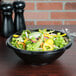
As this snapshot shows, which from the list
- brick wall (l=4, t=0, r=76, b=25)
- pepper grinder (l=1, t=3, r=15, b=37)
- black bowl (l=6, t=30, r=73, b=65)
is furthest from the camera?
brick wall (l=4, t=0, r=76, b=25)

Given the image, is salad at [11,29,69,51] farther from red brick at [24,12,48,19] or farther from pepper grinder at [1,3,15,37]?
red brick at [24,12,48,19]

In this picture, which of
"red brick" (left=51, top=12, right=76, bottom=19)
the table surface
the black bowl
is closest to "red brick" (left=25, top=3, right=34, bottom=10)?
"red brick" (left=51, top=12, right=76, bottom=19)

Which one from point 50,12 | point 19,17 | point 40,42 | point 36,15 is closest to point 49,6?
point 50,12

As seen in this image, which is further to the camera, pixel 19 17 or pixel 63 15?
pixel 63 15

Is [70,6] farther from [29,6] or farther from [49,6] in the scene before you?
[29,6]

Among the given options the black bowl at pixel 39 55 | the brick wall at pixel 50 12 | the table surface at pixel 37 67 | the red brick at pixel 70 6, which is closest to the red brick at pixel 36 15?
the brick wall at pixel 50 12

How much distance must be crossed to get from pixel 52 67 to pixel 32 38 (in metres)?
0.18

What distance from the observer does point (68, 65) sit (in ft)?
3.63

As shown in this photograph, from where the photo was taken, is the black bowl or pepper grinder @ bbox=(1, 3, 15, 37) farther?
pepper grinder @ bbox=(1, 3, 15, 37)

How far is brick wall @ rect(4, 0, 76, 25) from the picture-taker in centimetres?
237

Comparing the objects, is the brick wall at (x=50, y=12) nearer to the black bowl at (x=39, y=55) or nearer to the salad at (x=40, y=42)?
the salad at (x=40, y=42)

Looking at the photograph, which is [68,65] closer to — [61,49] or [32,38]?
[61,49]

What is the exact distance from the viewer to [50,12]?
241 centimetres

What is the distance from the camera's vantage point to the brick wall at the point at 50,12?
2.37 metres
